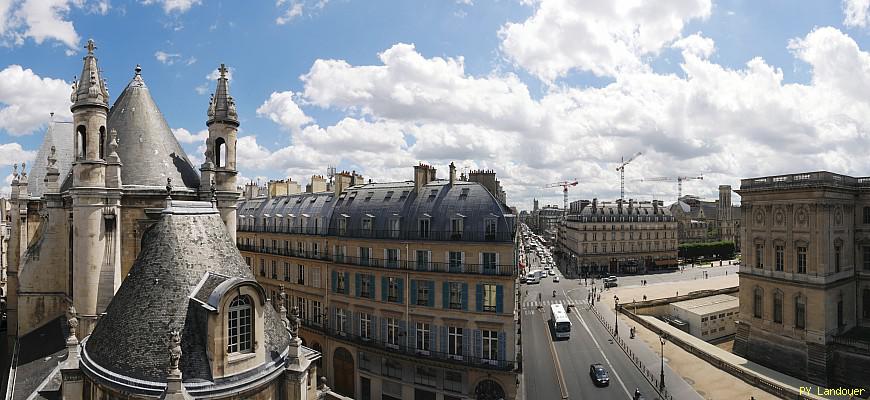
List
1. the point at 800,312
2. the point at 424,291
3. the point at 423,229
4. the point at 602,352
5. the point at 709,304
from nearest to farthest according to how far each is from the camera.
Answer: the point at 424,291, the point at 423,229, the point at 800,312, the point at 602,352, the point at 709,304

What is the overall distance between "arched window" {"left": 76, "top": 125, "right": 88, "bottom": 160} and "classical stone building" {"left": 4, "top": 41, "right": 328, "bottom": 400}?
55 mm

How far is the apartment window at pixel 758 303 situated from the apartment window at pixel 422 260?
31.2m

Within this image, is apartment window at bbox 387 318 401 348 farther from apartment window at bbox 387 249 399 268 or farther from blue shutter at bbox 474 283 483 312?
blue shutter at bbox 474 283 483 312

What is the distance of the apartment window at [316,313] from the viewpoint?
3600 cm

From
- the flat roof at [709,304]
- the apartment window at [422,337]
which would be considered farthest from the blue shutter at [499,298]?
the flat roof at [709,304]

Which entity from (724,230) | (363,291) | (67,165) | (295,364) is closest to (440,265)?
(363,291)

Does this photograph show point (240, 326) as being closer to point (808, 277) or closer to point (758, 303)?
point (808, 277)

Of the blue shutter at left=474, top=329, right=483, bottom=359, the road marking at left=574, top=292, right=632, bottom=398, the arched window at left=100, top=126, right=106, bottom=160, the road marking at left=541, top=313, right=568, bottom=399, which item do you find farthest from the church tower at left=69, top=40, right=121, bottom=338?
the road marking at left=574, top=292, right=632, bottom=398

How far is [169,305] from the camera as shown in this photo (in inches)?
528

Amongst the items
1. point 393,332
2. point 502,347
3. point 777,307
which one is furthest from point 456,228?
point 777,307

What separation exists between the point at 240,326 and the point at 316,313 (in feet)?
79.1

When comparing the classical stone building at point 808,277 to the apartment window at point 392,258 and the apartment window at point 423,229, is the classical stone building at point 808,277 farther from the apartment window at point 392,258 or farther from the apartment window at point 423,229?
the apartment window at point 392,258

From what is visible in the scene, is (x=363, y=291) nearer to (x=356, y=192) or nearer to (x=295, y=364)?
(x=356, y=192)

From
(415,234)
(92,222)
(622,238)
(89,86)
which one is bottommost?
(622,238)
